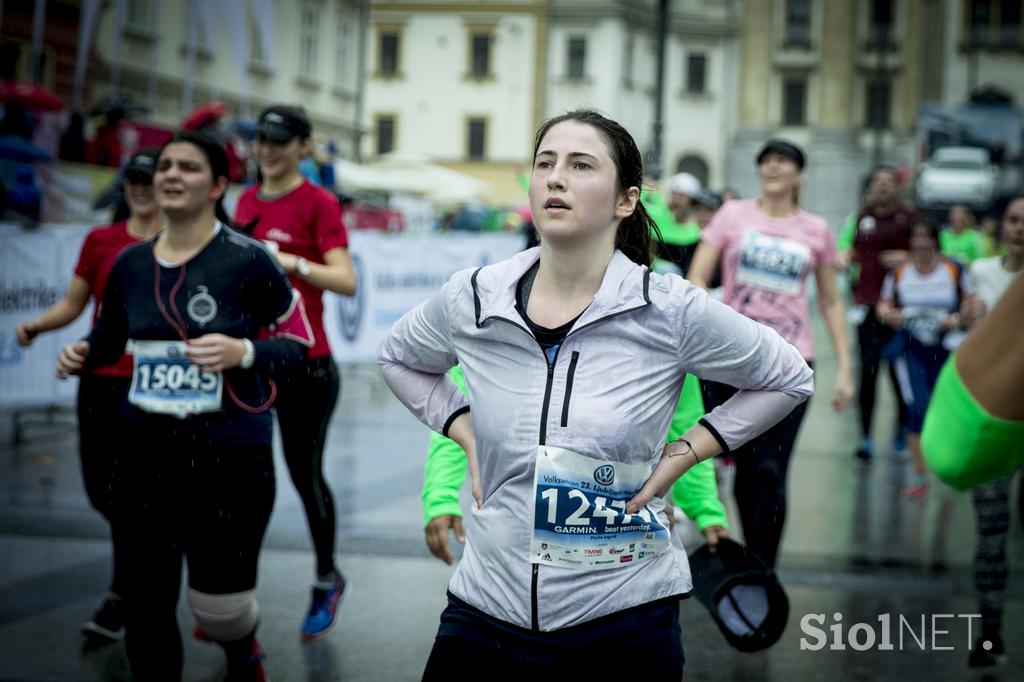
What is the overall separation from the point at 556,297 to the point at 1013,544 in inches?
221

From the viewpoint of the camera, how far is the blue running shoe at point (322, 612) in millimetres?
5613

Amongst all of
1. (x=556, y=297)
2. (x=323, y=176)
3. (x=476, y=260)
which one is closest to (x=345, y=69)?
(x=476, y=260)

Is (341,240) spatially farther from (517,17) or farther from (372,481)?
(517,17)

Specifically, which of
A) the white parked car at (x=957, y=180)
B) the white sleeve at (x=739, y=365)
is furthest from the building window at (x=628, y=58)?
the white sleeve at (x=739, y=365)

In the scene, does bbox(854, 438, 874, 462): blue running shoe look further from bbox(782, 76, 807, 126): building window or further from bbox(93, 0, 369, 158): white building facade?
bbox(782, 76, 807, 126): building window

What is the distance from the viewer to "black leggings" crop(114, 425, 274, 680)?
4141 mm

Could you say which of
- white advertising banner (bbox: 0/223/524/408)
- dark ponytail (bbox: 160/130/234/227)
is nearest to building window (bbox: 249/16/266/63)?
white advertising banner (bbox: 0/223/524/408)

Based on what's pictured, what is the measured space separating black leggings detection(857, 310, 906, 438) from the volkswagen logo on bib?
7937 mm

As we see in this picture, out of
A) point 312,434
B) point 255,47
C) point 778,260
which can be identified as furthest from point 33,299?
point 255,47

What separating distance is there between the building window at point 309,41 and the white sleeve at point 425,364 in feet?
114

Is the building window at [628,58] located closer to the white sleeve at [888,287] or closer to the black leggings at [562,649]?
the white sleeve at [888,287]

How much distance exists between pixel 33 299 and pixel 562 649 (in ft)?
26.5

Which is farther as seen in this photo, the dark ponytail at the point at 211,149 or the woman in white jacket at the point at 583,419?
the dark ponytail at the point at 211,149

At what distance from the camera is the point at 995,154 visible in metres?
53.4
